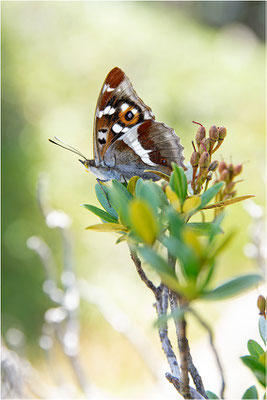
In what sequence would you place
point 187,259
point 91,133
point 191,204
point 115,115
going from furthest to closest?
point 91,133 < point 115,115 < point 191,204 < point 187,259

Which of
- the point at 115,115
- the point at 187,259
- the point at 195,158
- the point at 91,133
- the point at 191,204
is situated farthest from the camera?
the point at 91,133

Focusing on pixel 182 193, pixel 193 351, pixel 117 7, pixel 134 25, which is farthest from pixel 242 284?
pixel 117 7

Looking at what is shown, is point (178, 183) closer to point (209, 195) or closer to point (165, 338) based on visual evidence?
point (209, 195)

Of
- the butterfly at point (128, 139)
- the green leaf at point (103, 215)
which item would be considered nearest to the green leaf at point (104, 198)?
the green leaf at point (103, 215)

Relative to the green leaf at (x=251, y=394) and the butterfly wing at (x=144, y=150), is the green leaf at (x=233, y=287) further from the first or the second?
the butterfly wing at (x=144, y=150)

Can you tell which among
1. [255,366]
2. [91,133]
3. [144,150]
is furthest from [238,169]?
[91,133]

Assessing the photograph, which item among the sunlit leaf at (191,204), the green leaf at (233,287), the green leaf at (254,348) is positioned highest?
the sunlit leaf at (191,204)

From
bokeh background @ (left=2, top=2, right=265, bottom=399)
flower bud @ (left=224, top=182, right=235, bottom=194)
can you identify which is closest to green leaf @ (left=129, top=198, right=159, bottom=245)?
flower bud @ (left=224, top=182, right=235, bottom=194)
